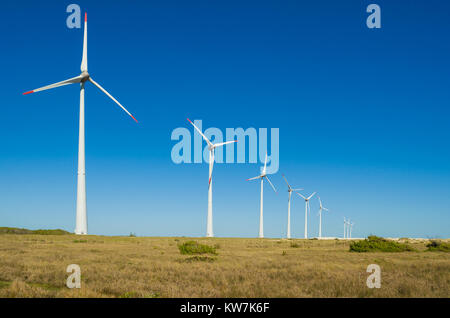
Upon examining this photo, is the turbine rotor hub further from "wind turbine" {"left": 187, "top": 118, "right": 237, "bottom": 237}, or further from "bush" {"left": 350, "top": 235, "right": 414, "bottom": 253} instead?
"bush" {"left": 350, "top": 235, "right": 414, "bottom": 253}

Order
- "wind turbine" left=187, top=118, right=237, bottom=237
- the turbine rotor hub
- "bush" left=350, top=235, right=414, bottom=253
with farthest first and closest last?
"wind turbine" left=187, top=118, right=237, bottom=237
the turbine rotor hub
"bush" left=350, top=235, right=414, bottom=253

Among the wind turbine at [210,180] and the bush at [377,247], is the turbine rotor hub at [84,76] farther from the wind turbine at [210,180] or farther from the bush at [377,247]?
the bush at [377,247]

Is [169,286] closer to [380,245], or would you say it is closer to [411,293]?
A: [411,293]

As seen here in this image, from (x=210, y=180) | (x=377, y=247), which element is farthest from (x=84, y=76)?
(x=377, y=247)

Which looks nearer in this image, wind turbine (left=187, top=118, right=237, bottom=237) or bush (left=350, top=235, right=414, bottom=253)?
bush (left=350, top=235, right=414, bottom=253)

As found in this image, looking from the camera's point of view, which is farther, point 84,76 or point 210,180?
point 210,180

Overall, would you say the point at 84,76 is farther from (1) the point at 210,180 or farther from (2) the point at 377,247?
(2) the point at 377,247

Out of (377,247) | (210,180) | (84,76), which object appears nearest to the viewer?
(377,247)

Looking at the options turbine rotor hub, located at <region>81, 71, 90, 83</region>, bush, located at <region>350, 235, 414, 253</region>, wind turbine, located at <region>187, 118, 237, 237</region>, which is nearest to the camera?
bush, located at <region>350, 235, 414, 253</region>

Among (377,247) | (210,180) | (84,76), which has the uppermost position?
(84,76)

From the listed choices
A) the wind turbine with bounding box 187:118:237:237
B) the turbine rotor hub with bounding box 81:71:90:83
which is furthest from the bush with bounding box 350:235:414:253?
the turbine rotor hub with bounding box 81:71:90:83

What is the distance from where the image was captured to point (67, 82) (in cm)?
5619

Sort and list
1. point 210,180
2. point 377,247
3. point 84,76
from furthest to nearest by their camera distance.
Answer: point 210,180 < point 84,76 < point 377,247
